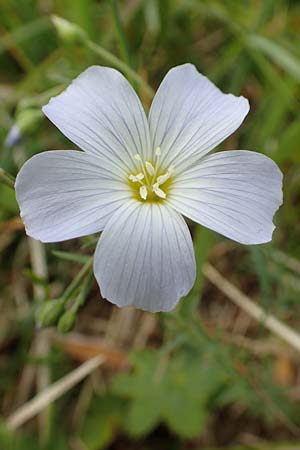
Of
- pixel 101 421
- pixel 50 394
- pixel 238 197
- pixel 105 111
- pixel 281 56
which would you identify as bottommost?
pixel 101 421

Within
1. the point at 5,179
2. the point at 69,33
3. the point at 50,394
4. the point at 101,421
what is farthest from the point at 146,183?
the point at 101,421

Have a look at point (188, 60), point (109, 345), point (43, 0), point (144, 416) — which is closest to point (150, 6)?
→ point (188, 60)

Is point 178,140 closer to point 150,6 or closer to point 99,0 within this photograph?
point 150,6

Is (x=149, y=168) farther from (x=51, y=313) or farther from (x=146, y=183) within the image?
(x=51, y=313)

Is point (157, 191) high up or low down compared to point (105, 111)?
down

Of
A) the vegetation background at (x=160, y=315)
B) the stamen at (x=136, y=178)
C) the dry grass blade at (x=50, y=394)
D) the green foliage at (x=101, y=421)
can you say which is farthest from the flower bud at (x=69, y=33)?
the green foliage at (x=101, y=421)

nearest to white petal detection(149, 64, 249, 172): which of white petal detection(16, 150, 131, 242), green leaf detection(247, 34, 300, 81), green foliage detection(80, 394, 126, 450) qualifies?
white petal detection(16, 150, 131, 242)
